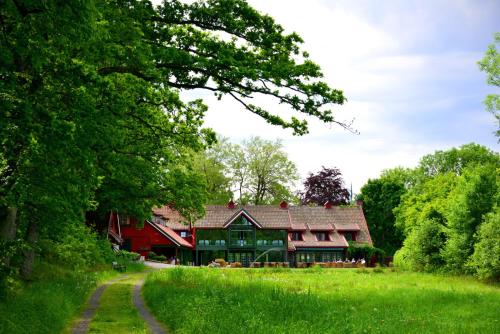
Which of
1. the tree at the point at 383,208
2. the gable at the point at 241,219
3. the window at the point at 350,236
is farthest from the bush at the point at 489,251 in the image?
the tree at the point at 383,208

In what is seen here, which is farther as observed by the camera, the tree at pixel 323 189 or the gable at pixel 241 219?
the tree at pixel 323 189

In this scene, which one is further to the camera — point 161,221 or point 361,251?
point 361,251

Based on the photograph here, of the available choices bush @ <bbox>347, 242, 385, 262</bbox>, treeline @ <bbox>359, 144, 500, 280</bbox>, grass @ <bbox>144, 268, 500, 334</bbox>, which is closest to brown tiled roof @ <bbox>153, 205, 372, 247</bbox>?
bush @ <bbox>347, 242, 385, 262</bbox>

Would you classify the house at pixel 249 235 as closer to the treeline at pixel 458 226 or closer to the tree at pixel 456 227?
the treeline at pixel 458 226

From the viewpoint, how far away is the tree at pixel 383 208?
86625 mm

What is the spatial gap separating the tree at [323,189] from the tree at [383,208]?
4.17 metres

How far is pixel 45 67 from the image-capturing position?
13.7 m

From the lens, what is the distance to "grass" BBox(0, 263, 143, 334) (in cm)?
1350

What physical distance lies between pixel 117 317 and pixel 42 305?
244 cm

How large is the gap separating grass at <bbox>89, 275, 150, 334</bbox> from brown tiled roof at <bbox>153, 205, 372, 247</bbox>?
162 feet

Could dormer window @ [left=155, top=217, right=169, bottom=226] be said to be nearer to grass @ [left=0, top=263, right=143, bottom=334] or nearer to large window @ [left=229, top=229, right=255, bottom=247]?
large window @ [left=229, top=229, right=255, bottom=247]

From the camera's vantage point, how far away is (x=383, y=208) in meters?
87.8

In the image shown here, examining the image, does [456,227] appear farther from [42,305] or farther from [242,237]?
[242,237]

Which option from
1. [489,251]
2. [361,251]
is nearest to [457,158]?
[361,251]
